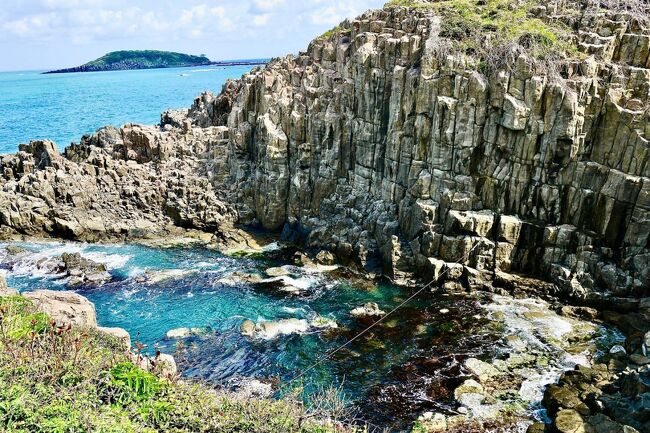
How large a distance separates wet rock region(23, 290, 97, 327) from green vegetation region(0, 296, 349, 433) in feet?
10.6

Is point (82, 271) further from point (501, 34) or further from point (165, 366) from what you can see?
point (501, 34)

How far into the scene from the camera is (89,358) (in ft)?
58.9

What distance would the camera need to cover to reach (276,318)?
35.2 m

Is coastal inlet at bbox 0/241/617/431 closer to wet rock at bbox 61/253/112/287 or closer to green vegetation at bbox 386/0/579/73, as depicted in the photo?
wet rock at bbox 61/253/112/287

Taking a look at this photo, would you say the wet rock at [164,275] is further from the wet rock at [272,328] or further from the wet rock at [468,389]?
the wet rock at [468,389]

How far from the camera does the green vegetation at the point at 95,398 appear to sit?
50.2ft

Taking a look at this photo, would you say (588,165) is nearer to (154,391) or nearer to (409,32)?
(409,32)

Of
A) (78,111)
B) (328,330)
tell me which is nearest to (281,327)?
(328,330)

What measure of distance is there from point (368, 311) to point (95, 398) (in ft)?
69.6

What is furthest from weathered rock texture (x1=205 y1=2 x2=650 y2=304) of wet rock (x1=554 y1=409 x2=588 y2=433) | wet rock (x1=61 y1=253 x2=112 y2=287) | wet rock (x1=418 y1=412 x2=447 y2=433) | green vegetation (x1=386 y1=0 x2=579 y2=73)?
wet rock (x1=61 y1=253 x2=112 y2=287)

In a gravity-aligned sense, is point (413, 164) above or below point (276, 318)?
above

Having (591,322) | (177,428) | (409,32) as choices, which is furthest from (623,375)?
(409,32)

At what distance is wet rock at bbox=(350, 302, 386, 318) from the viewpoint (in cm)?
3484

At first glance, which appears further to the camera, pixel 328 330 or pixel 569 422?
pixel 328 330
